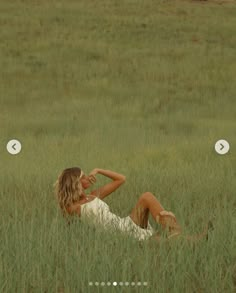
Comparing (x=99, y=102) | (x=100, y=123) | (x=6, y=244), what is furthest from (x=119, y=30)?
(x=6, y=244)

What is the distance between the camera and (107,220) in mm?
5520

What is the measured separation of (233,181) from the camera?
8.23 meters

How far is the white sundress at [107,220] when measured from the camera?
5203 mm

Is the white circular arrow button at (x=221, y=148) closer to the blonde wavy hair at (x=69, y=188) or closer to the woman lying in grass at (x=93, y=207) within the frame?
the woman lying in grass at (x=93, y=207)

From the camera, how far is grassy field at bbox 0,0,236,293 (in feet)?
14.4

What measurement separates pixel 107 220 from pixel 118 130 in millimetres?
10507

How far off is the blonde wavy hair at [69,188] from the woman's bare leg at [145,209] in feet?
1.51

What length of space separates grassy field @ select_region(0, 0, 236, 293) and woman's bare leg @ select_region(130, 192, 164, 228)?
250 mm

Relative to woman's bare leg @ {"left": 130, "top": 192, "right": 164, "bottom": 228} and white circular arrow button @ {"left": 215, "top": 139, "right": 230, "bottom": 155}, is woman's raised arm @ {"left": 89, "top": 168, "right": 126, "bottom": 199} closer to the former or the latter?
woman's bare leg @ {"left": 130, "top": 192, "right": 164, "bottom": 228}

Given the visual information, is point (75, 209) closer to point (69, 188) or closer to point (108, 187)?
Result: point (69, 188)

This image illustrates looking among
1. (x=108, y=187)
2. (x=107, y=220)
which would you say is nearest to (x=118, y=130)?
(x=108, y=187)

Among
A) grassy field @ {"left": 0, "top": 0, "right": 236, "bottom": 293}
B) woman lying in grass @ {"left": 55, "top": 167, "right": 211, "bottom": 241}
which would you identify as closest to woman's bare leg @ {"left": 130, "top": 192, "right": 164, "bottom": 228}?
woman lying in grass @ {"left": 55, "top": 167, "right": 211, "bottom": 241}

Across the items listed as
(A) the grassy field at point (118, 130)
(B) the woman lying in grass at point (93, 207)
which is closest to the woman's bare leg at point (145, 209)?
(B) the woman lying in grass at point (93, 207)

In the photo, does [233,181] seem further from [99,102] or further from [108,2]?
[108,2]
